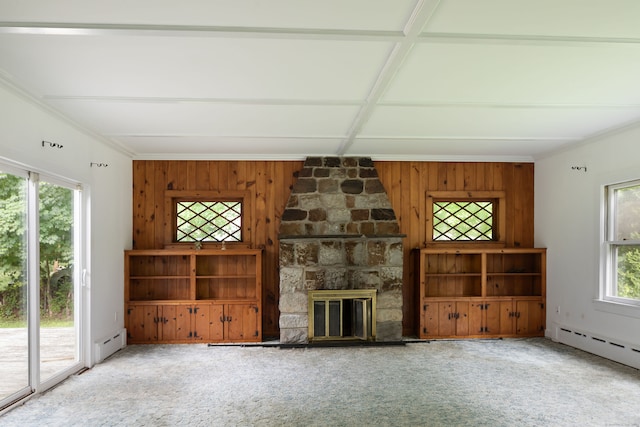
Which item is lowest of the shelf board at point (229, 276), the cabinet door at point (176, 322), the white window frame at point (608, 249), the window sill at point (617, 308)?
the cabinet door at point (176, 322)

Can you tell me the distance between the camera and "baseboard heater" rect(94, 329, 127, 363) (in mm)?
4996

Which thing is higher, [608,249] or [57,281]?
[608,249]

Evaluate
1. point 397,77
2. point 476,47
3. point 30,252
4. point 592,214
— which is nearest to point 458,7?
point 476,47

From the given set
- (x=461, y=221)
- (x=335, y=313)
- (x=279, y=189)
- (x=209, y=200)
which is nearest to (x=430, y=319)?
(x=335, y=313)

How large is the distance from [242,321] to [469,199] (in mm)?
3661

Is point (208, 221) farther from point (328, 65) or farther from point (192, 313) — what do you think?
point (328, 65)

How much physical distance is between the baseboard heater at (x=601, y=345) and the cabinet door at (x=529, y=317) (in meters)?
0.32

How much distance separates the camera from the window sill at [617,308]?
4.68 metres

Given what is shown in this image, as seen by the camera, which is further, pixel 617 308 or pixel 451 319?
pixel 451 319

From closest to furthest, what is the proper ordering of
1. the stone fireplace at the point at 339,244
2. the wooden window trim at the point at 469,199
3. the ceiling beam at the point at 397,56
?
1. the ceiling beam at the point at 397,56
2. the stone fireplace at the point at 339,244
3. the wooden window trim at the point at 469,199

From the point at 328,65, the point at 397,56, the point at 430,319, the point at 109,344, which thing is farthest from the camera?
the point at 430,319

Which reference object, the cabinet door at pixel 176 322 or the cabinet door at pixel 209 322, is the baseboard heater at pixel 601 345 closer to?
the cabinet door at pixel 209 322

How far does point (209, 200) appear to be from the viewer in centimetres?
648

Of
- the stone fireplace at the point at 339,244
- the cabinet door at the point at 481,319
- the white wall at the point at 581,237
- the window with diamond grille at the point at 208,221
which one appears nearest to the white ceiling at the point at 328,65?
the white wall at the point at 581,237
